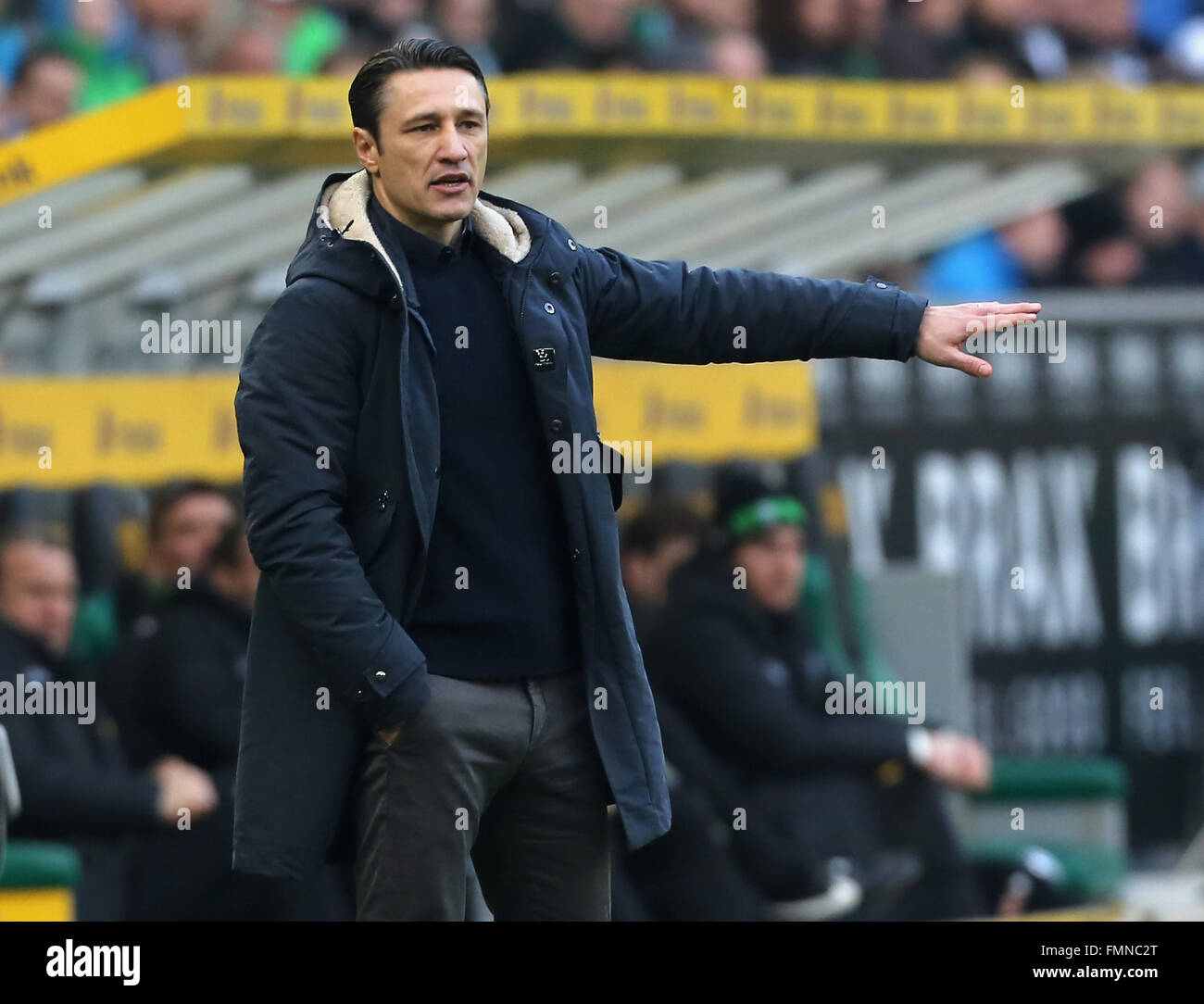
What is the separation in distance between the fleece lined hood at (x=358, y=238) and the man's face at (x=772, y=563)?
3.31 meters

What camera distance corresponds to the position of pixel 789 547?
731cm

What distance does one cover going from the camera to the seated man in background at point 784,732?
23.5 feet

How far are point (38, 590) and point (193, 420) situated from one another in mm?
716

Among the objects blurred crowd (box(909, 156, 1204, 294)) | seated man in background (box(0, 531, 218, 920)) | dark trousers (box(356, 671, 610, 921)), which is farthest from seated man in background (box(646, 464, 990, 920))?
dark trousers (box(356, 671, 610, 921))

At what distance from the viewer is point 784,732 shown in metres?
7.16

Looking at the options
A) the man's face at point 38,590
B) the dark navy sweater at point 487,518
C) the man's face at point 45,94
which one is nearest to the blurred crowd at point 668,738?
the man's face at point 38,590

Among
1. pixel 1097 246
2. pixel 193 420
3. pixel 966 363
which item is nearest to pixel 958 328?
pixel 966 363

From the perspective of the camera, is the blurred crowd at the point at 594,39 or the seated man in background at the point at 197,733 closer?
the seated man in background at the point at 197,733

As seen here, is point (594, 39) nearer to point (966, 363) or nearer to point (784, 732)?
point (784, 732)

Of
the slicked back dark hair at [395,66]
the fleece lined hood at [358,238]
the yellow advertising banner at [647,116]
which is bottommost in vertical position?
the fleece lined hood at [358,238]

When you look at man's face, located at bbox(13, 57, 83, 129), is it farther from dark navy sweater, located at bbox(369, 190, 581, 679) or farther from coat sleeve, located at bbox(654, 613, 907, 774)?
dark navy sweater, located at bbox(369, 190, 581, 679)

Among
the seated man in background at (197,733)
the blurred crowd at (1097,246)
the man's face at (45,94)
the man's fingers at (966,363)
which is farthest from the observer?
the blurred crowd at (1097,246)

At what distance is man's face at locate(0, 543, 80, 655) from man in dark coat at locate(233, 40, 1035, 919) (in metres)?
2.76

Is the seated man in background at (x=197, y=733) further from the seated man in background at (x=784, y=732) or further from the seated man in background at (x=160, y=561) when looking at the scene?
the seated man in background at (x=784, y=732)
